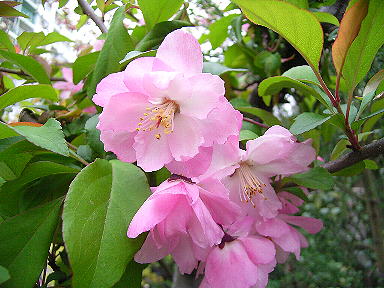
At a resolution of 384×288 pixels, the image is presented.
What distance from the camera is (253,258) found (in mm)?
522

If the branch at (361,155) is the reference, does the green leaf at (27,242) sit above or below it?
above

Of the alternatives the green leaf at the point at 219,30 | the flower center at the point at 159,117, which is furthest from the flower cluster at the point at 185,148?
A: the green leaf at the point at 219,30

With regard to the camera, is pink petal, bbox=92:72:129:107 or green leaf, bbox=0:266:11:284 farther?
pink petal, bbox=92:72:129:107

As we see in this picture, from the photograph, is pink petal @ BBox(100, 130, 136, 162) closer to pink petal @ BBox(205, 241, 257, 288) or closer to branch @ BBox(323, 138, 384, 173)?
pink petal @ BBox(205, 241, 257, 288)

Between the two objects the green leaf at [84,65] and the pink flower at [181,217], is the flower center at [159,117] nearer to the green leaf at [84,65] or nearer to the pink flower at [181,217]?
the pink flower at [181,217]

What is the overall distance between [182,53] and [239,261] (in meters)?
0.27

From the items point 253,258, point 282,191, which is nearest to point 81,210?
point 253,258

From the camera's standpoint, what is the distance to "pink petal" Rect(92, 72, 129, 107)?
45 cm

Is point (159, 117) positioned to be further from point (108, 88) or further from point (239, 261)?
point (239, 261)

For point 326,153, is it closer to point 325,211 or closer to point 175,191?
point 325,211

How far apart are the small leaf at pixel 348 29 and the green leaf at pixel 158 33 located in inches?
10.0

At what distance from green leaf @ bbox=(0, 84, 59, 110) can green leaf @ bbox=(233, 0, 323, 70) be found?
29 centimetres

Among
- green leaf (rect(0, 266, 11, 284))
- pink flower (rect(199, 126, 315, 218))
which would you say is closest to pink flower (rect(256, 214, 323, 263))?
pink flower (rect(199, 126, 315, 218))

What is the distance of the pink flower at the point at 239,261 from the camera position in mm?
493
